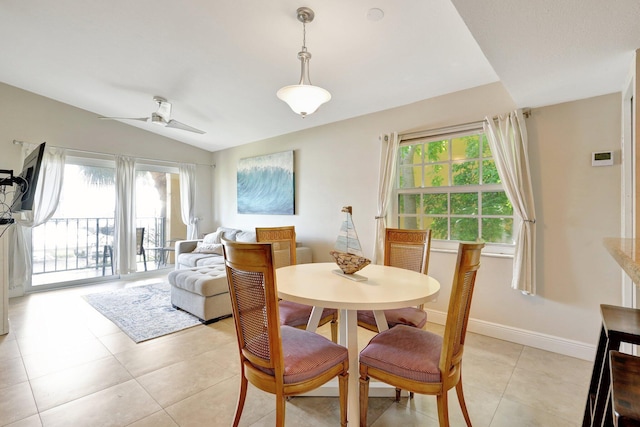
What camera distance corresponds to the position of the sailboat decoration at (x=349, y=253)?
186cm

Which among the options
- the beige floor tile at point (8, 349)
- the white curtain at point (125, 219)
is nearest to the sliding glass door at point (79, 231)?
the white curtain at point (125, 219)

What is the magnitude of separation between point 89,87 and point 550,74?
4994 mm

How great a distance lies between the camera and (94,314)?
339 centimetres

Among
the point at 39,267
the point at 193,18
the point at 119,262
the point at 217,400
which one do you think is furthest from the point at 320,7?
the point at 39,267

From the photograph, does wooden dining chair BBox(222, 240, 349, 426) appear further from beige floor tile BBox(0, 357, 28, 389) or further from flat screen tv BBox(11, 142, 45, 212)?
flat screen tv BBox(11, 142, 45, 212)

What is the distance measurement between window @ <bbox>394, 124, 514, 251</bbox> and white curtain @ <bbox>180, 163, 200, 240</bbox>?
4.17 meters

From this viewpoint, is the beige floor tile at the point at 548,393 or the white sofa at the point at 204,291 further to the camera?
the white sofa at the point at 204,291

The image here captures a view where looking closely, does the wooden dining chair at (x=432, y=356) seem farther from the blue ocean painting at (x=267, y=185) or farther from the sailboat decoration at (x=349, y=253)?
→ the blue ocean painting at (x=267, y=185)

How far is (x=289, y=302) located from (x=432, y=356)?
117 cm

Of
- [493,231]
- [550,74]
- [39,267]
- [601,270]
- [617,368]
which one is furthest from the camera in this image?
[39,267]

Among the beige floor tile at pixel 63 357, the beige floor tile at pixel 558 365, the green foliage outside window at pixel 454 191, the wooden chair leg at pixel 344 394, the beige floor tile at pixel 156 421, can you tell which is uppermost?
the green foliage outside window at pixel 454 191

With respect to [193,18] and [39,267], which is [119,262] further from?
[193,18]

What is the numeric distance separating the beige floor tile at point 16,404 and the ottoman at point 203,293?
4.47 feet

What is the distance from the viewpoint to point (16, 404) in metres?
1.83
